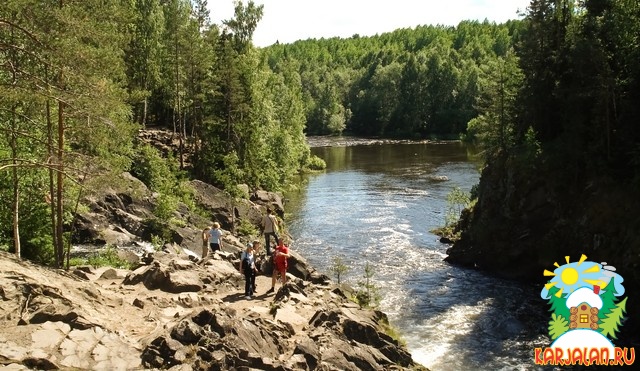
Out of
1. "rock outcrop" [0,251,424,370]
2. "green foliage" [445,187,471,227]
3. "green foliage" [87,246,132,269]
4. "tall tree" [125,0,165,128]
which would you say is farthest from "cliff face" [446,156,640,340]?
"tall tree" [125,0,165,128]

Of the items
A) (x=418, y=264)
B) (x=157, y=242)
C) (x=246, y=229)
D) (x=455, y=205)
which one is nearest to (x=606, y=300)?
(x=418, y=264)

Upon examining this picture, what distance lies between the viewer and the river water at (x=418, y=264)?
77.2 ft

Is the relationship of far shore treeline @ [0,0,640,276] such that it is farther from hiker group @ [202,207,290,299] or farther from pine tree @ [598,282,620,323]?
pine tree @ [598,282,620,323]

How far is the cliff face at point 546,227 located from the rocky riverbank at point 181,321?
1338cm

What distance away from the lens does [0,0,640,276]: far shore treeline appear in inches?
692

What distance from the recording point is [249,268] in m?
20.2

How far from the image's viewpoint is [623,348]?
2302 centimetres

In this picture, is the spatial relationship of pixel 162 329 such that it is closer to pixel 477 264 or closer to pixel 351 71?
pixel 477 264

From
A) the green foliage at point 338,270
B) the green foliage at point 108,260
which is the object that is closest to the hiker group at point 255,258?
the green foliage at point 108,260

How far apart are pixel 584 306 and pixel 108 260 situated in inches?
827

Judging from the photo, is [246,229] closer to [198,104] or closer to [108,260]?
[108,260]

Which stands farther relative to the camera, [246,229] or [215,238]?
[246,229]

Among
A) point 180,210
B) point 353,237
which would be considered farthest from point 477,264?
point 180,210

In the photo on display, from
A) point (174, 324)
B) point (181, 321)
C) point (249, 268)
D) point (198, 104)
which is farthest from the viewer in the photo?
point (198, 104)
